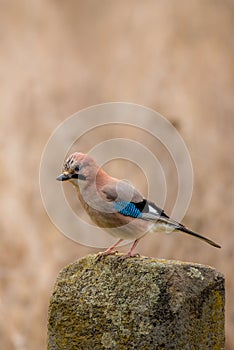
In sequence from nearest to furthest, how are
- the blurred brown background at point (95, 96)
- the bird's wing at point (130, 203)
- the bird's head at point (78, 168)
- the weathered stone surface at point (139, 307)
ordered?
1. the weathered stone surface at point (139, 307)
2. the bird's head at point (78, 168)
3. the bird's wing at point (130, 203)
4. the blurred brown background at point (95, 96)

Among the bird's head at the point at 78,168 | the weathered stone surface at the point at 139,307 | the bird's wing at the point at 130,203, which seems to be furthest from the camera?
the bird's wing at the point at 130,203

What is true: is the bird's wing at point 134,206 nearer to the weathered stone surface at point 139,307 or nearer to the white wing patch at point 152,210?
the white wing patch at point 152,210

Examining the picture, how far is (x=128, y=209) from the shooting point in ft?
15.6

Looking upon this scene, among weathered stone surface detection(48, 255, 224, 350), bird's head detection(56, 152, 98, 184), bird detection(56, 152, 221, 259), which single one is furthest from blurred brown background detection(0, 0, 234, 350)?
weathered stone surface detection(48, 255, 224, 350)

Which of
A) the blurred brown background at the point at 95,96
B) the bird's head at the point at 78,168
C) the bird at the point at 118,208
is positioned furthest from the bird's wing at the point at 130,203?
the blurred brown background at the point at 95,96

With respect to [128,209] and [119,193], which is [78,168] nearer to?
[119,193]

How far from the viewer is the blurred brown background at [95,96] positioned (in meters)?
14.6

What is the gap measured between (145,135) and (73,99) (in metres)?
1.83

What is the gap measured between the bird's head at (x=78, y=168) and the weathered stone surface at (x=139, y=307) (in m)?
0.79

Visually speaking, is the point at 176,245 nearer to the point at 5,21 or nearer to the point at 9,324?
the point at 9,324

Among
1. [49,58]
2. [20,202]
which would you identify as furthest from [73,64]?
[20,202]

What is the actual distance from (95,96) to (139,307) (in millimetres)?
12506

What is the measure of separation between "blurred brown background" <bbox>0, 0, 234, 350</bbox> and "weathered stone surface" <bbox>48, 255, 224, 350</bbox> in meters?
10.0

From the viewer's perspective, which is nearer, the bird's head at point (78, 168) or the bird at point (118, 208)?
the bird's head at point (78, 168)
